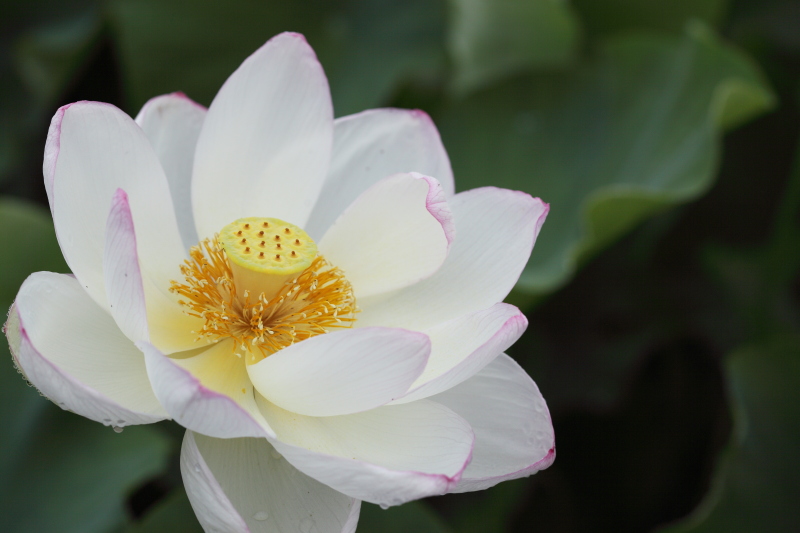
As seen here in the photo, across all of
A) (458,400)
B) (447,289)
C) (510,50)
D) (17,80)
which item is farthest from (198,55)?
(458,400)

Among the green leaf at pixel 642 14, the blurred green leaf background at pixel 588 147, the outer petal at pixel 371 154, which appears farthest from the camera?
the green leaf at pixel 642 14

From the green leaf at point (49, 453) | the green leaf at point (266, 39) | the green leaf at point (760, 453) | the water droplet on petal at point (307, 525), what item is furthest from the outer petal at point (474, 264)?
the green leaf at point (266, 39)

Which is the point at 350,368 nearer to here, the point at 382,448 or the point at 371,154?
the point at 382,448

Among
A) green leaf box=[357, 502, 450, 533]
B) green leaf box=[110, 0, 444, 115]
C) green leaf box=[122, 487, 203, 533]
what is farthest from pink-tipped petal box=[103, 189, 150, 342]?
green leaf box=[110, 0, 444, 115]

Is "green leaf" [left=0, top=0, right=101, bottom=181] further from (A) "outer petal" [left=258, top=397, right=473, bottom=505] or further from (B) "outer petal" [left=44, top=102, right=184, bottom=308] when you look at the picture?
(A) "outer petal" [left=258, top=397, right=473, bottom=505]

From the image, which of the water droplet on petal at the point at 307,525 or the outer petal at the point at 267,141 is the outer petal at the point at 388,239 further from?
the water droplet on petal at the point at 307,525

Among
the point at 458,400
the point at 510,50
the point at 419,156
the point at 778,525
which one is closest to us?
the point at 458,400

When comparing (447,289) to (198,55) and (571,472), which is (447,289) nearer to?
(571,472)
